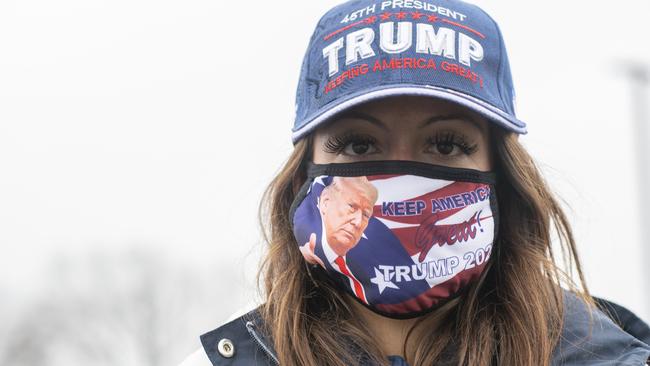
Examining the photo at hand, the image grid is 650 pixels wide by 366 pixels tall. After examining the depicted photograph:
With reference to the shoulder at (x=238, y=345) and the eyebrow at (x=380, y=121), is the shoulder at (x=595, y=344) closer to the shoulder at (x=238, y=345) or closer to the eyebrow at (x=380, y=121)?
the eyebrow at (x=380, y=121)

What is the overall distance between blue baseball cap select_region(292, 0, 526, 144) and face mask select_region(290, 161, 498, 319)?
21cm

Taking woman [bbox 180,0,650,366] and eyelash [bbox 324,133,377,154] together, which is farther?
eyelash [bbox 324,133,377,154]

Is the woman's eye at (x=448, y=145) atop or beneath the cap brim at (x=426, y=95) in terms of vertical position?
beneath

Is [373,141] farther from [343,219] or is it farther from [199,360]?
[199,360]

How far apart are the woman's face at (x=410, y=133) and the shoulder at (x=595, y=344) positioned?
21.2 inches

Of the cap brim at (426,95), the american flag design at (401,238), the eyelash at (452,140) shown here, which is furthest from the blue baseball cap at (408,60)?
the american flag design at (401,238)

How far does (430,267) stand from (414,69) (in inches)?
22.3

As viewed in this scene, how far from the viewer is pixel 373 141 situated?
3031 mm

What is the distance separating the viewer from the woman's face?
2.98 meters

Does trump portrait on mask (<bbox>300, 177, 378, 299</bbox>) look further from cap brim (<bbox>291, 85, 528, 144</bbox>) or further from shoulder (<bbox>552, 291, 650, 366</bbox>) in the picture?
shoulder (<bbox>552, 291, 650, 366</bbox>)

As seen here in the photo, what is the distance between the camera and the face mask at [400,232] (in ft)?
9.59

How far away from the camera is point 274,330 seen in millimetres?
3002

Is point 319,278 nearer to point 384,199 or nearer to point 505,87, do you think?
point 384,199

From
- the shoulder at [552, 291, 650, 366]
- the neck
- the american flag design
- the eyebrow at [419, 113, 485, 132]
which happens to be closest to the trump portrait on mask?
the american flag design
